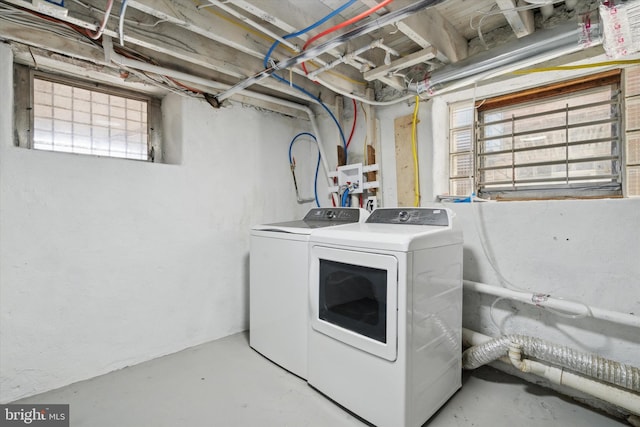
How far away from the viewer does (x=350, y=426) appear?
4.99ft

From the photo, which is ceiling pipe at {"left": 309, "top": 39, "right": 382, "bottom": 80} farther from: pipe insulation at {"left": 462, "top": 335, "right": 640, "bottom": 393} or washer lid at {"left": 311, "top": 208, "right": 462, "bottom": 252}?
pipe insulation at {"left": 462, "top": 335, "right": 640, "bottom": 393}

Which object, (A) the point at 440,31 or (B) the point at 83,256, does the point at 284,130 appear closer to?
(A) the point at 440,31

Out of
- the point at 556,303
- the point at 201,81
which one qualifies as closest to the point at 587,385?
the point at 556,303

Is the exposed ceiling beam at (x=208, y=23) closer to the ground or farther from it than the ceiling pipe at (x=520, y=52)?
farther from it

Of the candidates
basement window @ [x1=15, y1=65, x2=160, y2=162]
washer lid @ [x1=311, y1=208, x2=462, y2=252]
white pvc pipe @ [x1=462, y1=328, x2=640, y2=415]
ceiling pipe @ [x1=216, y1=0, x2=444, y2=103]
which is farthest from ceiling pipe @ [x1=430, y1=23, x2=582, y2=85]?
basement window @ [x1=15, y1=65, x2=160, y2=162]

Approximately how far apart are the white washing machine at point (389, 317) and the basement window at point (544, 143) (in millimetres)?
723

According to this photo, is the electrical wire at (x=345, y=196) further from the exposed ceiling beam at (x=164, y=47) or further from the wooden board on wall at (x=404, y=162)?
the exposed ceiling beam at (x=164, y=47)

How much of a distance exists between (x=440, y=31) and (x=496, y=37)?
456 mm

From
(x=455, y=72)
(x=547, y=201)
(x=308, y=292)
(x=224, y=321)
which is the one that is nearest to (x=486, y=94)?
(x=455, y=72)

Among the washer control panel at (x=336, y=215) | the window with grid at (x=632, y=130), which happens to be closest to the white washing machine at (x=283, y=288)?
the washer control panel at (x=336, y=215)

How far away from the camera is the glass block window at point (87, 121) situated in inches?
80.1

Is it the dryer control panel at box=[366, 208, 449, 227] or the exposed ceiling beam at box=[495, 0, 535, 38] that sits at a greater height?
the exposed ceiling beam at box=[495, 0, 535, 38]

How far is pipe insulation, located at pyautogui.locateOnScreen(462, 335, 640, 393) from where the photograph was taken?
1390mm

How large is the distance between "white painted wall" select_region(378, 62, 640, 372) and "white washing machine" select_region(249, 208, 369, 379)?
2.69 feet
